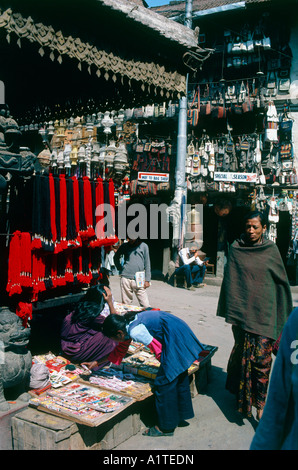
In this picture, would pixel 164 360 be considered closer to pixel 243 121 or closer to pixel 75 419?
pixel 75 419

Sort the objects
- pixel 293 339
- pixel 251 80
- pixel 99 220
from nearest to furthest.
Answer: pixel 293 339 → pixel 99 220 → pixel 251 80

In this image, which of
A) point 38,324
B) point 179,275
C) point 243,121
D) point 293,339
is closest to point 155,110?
point 243,121

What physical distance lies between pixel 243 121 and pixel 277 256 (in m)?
10.3

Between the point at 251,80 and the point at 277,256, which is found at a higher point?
the point at 251,80

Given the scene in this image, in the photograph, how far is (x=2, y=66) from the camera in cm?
492

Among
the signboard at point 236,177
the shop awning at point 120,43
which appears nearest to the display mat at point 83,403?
the shop awning at point 120,43

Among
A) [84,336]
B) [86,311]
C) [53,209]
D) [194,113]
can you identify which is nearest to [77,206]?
[53,209]

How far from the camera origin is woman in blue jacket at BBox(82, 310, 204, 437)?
404 cm

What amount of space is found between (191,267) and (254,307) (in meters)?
8.24

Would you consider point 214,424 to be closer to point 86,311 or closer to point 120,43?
point 86,311

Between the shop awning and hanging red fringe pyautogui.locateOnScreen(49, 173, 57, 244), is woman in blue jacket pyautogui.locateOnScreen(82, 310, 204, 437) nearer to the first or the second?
hanging red fringe pyautogui.locateOnScreen(49, 173, 57, 244)

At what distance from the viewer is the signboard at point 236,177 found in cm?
1259

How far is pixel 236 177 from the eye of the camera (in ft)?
41.7

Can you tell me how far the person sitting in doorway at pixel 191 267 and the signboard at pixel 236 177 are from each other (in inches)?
92.8
